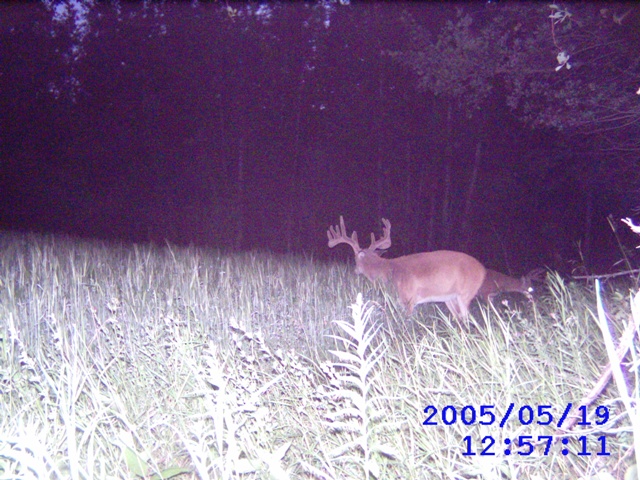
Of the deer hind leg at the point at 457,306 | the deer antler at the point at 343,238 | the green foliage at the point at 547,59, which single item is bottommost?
the deer hind leg at the point at 457,306

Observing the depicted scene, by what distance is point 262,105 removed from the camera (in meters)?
23.6

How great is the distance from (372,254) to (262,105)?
15.6 m

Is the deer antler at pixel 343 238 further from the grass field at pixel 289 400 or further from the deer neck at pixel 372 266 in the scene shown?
the grass field at pixel 289 400

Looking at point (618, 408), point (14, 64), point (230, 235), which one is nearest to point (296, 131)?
point (230, 235)

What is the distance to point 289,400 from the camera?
3500 millimetres

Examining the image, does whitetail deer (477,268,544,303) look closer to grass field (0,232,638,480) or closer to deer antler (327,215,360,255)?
deer antler (327,215,360,255)

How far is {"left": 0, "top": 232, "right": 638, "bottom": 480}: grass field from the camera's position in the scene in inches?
96.7

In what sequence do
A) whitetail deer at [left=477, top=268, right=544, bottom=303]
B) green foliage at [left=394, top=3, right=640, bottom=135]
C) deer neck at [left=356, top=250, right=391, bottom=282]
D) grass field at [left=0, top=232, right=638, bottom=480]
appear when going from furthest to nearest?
1. whitetail deer at [left=477, top=268, right=544, bottom=303]
2. deer neck at [left=356, top=250, right=391, bottom=282]
3. green foliage at [left=394, top=3, right=640, bottom=135]
4. grass field at [left=0, top=232, right=638, bottom=480]

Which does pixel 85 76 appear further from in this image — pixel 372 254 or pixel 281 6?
pixel 372 254
